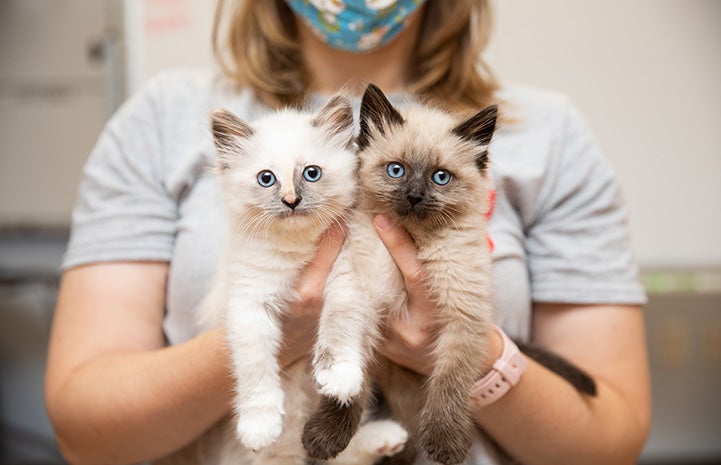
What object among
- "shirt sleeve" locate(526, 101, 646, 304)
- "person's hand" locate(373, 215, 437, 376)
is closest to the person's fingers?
"person's hand" locate(373, 215, 437, 376)

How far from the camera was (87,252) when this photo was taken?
1381 millimetres

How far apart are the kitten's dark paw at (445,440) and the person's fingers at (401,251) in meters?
0.22

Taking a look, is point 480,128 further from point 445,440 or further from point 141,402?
point 141,402

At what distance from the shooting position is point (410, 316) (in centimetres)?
113

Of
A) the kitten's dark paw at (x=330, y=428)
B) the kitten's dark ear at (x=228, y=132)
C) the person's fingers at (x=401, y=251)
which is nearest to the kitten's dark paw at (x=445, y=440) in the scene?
the kitten's dark paw at (x=330, y=428)

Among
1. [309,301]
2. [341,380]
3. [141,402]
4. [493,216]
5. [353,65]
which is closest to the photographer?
[341,380]

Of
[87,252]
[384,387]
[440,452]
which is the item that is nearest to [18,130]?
[87,252]

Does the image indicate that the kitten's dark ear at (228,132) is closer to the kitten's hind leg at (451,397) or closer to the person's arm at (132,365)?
the person's arm at (132,365)

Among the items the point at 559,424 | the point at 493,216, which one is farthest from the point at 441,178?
the point at 559,424

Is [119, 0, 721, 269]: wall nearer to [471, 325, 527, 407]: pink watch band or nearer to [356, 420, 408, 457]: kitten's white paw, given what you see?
[471, 325, 527, 407]: pink watch band

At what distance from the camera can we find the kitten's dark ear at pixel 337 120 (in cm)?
114

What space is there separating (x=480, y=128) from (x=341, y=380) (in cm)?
47

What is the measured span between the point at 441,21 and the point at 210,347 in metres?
0.92

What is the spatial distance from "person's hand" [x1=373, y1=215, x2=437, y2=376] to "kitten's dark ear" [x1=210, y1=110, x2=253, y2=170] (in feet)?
0.91
